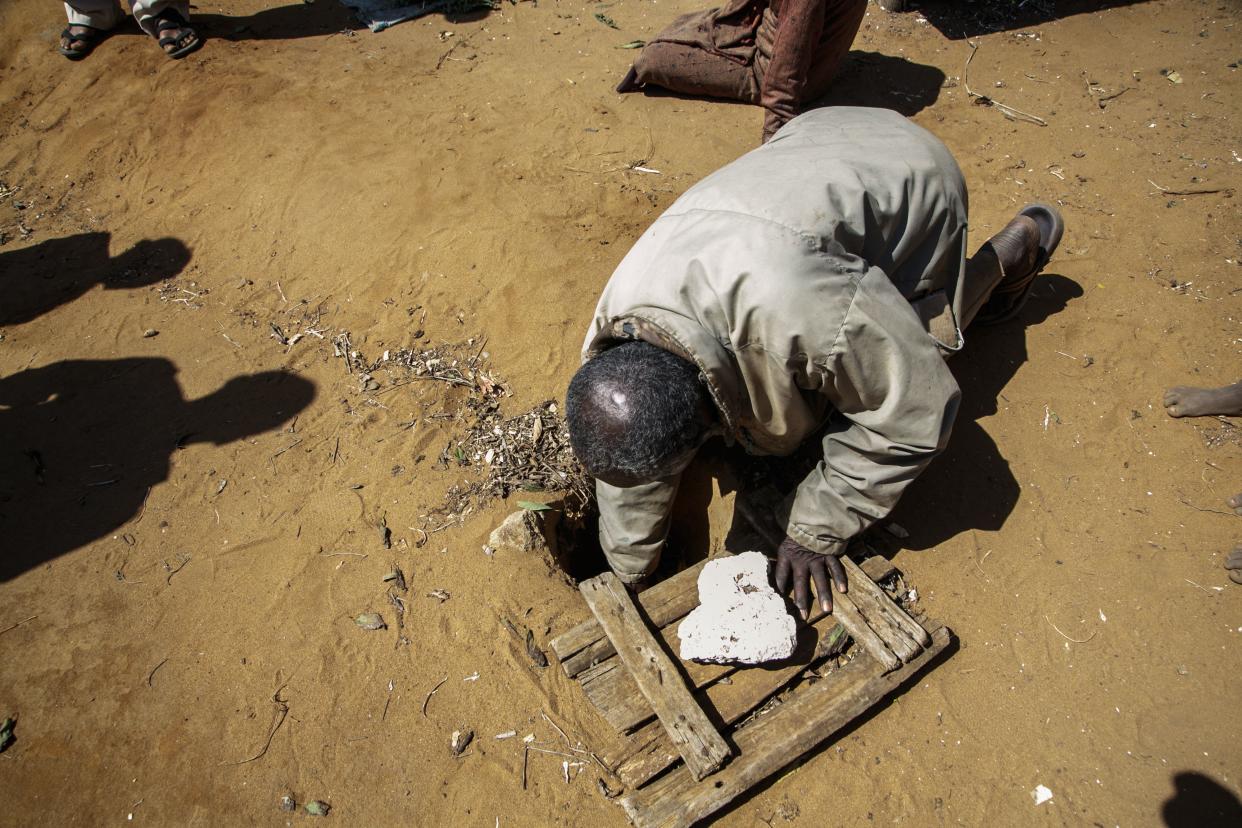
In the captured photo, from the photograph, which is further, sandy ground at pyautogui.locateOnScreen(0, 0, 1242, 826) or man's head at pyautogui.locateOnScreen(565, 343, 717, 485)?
sandy ground at pyautogui.locateOnScreen(0, 0, 1242, 826)

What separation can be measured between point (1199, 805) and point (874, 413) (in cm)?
146

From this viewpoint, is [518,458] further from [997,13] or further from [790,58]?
[997,13]

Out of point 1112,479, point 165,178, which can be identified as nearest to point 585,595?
point 1112,479

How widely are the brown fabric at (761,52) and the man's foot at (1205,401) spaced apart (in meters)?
2.30

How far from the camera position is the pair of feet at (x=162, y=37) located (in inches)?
195

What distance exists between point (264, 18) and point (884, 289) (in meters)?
6.01

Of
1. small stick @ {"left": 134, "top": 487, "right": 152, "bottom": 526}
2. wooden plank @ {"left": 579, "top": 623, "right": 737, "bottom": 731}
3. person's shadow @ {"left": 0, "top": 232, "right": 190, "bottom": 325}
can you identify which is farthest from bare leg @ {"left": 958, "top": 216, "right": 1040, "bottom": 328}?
person's shadow @ {"left": 0, "top": 232, "right": 190, "bottom": 325}

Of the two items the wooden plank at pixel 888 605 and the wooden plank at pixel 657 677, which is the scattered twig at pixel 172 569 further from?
the wooden plank at pixel 888 605

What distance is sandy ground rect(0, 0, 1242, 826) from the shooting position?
2117mm

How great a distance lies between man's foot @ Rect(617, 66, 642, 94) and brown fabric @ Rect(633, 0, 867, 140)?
0.03 metres

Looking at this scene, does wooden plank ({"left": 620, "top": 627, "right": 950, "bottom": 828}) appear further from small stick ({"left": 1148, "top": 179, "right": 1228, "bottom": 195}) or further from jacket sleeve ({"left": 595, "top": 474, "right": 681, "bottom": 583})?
small stick ({"left": 1148, "top": 179, "right": 1228, "bottom": 195})

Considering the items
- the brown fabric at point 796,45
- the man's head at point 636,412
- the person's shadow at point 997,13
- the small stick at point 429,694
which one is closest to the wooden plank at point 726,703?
the small stick at point 429,694

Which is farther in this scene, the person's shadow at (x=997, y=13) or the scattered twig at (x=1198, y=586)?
the person's shadow at (x=997, y=13)

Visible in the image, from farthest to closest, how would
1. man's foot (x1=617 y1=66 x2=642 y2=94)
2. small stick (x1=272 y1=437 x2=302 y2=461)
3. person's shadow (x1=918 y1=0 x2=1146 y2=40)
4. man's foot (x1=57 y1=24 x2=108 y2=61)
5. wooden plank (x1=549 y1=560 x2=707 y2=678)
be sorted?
man's foot (x1=57 y1=24 x2=108 y2=61)
person's shadow (x1=918 y1=0 x2=1146 y2=40)
man's foot (x1=617 y1=66 x2=642 y2=94)
small stick (x1=272 y1=437 x2=302 y2=461)
wooden plank (x1=549 y1=560 x2=707 y2=678)
